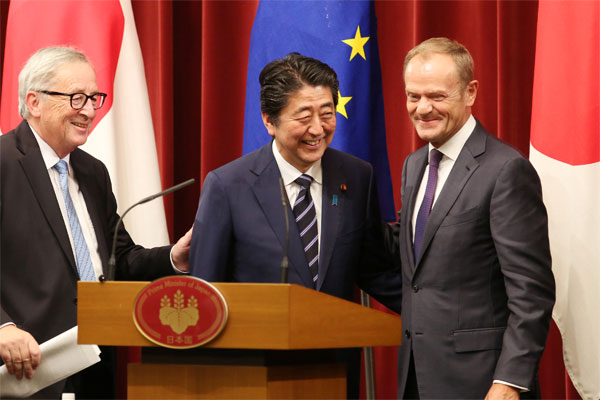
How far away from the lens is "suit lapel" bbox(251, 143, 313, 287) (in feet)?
7.80

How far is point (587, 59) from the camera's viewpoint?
2.81 m

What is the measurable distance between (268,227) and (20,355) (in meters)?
0.85

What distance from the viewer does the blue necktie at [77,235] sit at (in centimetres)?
269

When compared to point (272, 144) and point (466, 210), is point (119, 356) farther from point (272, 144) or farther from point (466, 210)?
point (466, 210)

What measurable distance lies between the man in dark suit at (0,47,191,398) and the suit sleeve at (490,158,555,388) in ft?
3.99

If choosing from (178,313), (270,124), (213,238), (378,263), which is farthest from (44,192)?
(378,263)

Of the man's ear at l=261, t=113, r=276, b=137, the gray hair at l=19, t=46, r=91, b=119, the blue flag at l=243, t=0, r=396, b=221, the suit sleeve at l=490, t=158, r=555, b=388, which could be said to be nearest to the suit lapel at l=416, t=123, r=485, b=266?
the suit sleeve at l=490, t=158, r=555, b=388

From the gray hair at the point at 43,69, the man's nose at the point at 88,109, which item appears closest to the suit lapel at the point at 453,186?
the man's nose at the point at 88,109

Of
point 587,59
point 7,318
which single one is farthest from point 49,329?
point 587,59

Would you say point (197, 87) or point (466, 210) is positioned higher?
point (197, 87)

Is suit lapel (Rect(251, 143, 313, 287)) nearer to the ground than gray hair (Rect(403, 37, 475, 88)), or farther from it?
nearer to the ground

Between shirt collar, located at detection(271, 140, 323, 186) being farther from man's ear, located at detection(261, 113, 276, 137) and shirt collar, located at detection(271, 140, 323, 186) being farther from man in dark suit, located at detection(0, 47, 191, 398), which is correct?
man in dark suit, located at detection(0, 47, 191, 398)

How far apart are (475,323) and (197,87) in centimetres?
230

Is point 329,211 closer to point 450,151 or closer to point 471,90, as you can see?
point 450,151
